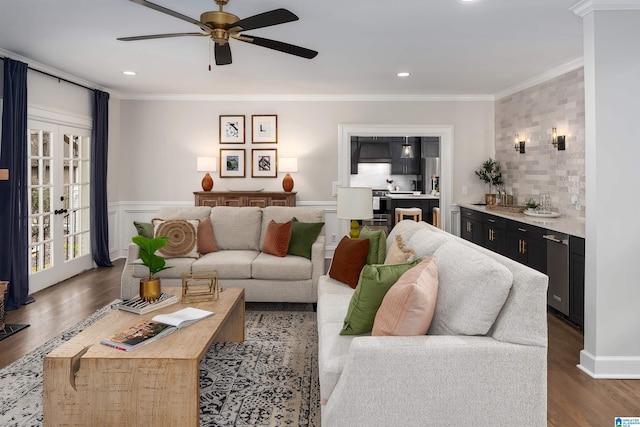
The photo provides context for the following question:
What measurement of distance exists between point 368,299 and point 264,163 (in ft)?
16.9

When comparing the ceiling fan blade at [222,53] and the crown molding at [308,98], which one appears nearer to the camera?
the ceiling fan blade at [222,53]

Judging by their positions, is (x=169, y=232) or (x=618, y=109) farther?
(x=169, y=232)

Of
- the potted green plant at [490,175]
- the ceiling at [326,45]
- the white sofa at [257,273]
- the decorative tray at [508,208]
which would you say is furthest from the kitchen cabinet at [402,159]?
the white sofa at [257,273]

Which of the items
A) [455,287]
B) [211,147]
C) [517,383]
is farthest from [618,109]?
[211,147]

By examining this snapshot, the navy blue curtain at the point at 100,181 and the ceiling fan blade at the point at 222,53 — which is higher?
the ceiling fan blade at the point at 222,53

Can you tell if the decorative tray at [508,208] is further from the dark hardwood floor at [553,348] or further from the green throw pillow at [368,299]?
the green throw pillow at [368,299]

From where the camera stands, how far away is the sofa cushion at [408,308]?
2090mm

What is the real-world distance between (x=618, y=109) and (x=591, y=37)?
0.50 metres

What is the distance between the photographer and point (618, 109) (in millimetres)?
3059

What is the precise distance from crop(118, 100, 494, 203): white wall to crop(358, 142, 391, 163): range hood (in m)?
4.61

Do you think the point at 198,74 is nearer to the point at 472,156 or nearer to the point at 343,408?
the point at 472,156

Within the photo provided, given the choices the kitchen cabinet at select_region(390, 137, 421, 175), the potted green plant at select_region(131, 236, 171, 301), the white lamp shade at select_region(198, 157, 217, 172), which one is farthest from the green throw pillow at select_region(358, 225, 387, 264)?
the kitchen cabinet at select_region(390, 137, 421, 175)

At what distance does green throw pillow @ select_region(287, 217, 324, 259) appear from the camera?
4.72 meters

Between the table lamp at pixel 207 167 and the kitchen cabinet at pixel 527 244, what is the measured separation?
164 inches
